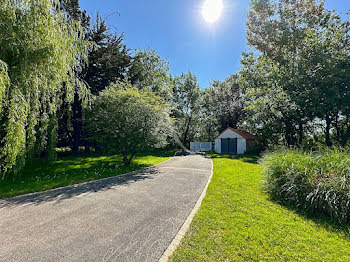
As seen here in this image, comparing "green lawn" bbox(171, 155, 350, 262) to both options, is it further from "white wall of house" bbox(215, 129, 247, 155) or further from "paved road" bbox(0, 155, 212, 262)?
"white wall of house" bbox(215, 129, 247, 155)

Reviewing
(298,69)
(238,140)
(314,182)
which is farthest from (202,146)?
(314,182)

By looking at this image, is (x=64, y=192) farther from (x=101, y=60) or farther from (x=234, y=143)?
(x=234, y=143)

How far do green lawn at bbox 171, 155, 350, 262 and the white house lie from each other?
17.0 meters

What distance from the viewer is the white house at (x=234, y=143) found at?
68.9ft

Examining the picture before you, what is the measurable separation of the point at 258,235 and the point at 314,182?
8.95 feet

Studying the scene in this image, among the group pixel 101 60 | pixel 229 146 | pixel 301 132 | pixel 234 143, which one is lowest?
pixel 229 146

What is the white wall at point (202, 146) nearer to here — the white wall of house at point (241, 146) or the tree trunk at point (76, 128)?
the white wall of house at point (241, 146)

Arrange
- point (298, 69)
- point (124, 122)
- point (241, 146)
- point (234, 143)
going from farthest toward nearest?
point (234, 143) < point (241, 146) < point (298, 69) < point (124, 122)

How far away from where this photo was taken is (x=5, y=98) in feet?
13.9

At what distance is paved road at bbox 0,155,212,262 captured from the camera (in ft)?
9.06

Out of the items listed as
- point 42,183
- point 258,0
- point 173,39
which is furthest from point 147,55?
point 42,183

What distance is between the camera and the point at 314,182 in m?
4.68

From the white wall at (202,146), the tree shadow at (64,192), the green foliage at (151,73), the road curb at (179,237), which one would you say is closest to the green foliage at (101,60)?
the green foliage at (151,73)

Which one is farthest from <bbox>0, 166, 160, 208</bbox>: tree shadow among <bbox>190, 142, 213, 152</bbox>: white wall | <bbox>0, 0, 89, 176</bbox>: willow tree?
<bbox>190, 142, 213, 152</bbox>: white wall
